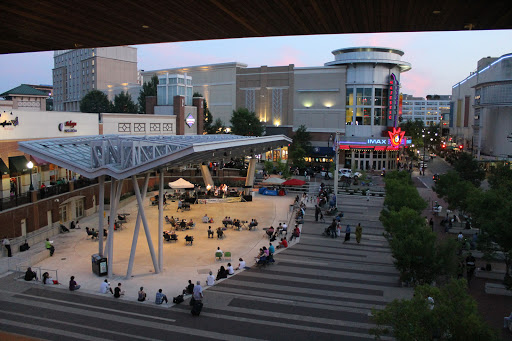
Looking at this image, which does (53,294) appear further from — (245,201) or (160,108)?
(160,108)

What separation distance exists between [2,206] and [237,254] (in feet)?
42.2

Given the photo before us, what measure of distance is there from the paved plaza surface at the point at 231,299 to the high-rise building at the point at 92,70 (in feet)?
271

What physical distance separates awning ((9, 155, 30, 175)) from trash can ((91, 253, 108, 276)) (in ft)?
37.9

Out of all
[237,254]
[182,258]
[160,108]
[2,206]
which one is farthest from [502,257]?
[160,108]

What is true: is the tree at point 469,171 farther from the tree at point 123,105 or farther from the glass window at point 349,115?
the tree at point 123,105

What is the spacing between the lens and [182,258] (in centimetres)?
2219

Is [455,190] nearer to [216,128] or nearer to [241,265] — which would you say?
[241,265]

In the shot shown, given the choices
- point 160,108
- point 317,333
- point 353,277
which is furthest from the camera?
point 160,108

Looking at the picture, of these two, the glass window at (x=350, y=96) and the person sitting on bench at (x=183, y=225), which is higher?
the glass window at (x=350, y=96)

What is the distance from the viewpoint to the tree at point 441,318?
28.8 ft

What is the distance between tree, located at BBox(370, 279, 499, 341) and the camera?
8.77m

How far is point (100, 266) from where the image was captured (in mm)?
19422

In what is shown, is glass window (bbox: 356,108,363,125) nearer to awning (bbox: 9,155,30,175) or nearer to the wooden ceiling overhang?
awning (bbox: 9,155,30,175)

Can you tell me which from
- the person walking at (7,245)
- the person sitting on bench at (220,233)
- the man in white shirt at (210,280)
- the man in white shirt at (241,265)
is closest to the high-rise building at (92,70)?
the person walking at (7,245)
